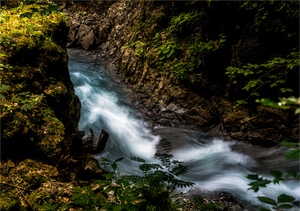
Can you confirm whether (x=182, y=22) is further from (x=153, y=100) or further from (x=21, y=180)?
(x=21, y=180)

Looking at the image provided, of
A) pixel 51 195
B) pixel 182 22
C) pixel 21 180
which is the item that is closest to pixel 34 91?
pixel 21 180

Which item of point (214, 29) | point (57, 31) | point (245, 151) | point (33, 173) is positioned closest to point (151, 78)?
point (214, 29)

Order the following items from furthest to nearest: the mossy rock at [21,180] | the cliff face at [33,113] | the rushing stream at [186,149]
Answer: the rushing stream at [186,149] < the cliff face at [33,113] < the mossy rock at [21,180]

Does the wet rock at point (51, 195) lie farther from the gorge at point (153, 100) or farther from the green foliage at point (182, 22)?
the green foliage at point (182, 22)

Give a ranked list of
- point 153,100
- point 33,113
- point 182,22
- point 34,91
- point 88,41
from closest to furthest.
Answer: point 33,113 < point 34,91 < point 182,22 < point 153,100 < point 88,41

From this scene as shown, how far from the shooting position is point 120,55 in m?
11.1

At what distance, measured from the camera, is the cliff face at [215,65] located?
20.3 ft

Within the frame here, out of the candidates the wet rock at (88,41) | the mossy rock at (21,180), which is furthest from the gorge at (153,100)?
the wet rock at (88,41)

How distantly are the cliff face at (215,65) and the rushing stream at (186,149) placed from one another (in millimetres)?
406

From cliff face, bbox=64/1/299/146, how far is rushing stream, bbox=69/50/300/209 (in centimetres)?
41

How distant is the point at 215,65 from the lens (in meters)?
7.46

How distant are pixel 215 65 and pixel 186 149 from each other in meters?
2.53

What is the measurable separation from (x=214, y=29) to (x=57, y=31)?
4.54 meters

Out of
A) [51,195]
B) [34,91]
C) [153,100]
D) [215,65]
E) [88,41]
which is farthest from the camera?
[88,41]
